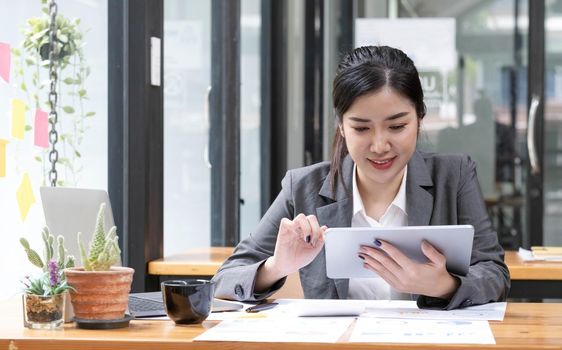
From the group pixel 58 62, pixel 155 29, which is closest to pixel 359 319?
pixel 58 62

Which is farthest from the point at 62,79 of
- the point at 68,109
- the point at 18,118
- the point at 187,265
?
the point at 187,265

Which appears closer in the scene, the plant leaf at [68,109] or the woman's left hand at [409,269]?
the woman's left hand at [409,269]

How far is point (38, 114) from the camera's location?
2885mm

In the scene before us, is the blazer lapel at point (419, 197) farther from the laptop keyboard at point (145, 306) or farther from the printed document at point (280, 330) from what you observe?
the laptop keyboard at point (145, 306)

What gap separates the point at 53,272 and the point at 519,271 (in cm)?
172

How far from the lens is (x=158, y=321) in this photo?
2135mm

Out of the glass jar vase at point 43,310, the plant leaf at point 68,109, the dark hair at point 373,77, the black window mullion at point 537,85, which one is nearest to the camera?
the glass jar vase at point 43,310

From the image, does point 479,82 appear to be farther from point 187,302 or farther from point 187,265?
point 187,302

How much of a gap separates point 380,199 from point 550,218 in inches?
122

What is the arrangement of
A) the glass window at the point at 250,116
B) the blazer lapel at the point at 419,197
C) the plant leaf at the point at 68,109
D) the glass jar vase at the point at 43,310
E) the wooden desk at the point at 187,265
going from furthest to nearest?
the glass window at the point at 250,116
the wooden desk at the point at 187,265
the plant leaf at the point at 68,109
the blazer lapel at the point at 419,197
the glass jar vase at the point at 43,310

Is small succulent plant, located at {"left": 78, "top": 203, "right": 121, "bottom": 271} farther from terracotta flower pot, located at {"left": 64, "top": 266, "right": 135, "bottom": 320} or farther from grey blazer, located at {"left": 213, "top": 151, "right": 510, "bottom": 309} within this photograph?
grey blazer, located at {"left": 213, "top": 151, "right": 510, "bottom": 309}

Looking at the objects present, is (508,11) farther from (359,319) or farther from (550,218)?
(359,319)

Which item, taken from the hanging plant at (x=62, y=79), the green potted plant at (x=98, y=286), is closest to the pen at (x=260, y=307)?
the green potted plant at (x=98, y=286)

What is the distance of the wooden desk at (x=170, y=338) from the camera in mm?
1831
